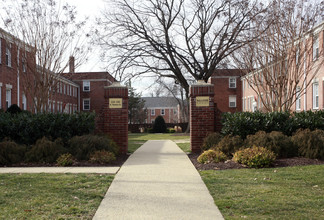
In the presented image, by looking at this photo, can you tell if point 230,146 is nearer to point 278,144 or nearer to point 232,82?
point 278,144

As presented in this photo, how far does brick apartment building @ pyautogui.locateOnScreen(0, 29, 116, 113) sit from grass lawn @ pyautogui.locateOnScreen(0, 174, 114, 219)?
21.0 ft

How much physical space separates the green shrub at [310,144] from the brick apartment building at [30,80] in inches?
301

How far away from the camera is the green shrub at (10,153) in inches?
377

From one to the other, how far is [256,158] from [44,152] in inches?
240

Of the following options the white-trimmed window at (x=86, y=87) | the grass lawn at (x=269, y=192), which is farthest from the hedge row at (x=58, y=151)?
the white-trimmed window at (x=86, y=87)

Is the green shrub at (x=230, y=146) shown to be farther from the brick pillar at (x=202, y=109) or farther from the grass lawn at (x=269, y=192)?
the grass lawn at (x=269, y=192)

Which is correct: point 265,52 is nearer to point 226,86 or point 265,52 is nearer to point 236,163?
point 236,163

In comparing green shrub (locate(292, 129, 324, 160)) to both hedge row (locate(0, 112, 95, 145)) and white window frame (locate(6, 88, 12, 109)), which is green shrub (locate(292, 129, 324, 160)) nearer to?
hedge row (locate(0, 112, 95, 145))

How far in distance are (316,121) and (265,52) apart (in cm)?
387

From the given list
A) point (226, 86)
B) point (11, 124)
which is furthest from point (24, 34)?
point (226, 86)

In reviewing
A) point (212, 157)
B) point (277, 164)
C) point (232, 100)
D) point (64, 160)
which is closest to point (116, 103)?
point (64, 160)

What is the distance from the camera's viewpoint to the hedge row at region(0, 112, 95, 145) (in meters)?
11.0

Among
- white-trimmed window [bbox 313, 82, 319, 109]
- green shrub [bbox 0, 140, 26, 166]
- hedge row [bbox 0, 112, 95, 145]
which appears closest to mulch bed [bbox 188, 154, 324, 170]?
hedge row [bbox 0, 112, 95, 145]

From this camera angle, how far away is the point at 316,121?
11125mm
